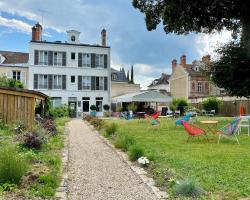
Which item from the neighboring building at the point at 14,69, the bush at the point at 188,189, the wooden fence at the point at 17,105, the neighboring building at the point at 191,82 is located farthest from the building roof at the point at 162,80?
the bush at the point at 188,189

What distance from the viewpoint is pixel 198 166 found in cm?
719

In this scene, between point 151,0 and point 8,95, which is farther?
point 151,0

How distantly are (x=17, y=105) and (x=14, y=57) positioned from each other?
32.0 m

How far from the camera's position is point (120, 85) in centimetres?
5150

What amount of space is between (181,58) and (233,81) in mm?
37014

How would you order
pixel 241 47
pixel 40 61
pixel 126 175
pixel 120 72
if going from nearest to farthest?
1. pixel 126 175
2. pixel 241 47
3. pixel 40 61
4. pixel 120 72

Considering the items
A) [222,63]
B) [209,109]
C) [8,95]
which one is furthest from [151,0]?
[209,109]

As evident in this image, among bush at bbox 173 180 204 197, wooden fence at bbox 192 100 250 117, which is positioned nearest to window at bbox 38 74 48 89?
wooden fence at bbox 192 100 250 117

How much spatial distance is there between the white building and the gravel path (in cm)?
3339

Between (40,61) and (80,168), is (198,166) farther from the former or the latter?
(40,61)

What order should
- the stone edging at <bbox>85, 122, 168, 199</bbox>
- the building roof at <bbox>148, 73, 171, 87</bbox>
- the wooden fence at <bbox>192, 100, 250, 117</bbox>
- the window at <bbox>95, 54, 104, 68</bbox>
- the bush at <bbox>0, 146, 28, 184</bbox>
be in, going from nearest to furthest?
the stone edging at <bbox>85, 122, 168, 199</bbox>, the bush at <bbox>0, 146, 28, 184</bbox>, the wooden fence at <bbox>192, 100, 250, 117</bbox>, the window at <bbox>95, 54, 104, 68</bbox>, the building roof at <bbox>148, 73, 171, 87</bbox>

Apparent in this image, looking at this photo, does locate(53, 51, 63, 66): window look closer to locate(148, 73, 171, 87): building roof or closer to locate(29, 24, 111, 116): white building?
locate(29, 24, 111, 116): white building

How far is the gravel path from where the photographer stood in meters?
5.12

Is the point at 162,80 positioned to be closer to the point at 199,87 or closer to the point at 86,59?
the point at 199,87
